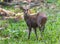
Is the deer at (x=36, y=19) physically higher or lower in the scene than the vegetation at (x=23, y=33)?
higher

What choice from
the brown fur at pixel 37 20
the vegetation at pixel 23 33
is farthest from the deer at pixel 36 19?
the vegetation at pixel 23 33

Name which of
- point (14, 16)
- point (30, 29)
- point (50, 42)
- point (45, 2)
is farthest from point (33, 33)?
point (45, 2)

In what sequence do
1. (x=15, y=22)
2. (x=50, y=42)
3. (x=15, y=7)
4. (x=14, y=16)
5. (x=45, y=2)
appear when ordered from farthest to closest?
(x=45, y=2), (x=15, y=7), (x=14, y=16), (x=15, y=22), (x=50, y=42)

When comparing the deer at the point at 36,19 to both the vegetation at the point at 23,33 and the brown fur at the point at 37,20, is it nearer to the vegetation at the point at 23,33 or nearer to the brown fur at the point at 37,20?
the brown fur at the point at 37,20

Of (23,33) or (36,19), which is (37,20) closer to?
(36,19)

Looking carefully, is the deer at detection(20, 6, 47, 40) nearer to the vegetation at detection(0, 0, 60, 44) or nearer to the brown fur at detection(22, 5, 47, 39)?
the brown fur at detection(22, 5, 47, 39)

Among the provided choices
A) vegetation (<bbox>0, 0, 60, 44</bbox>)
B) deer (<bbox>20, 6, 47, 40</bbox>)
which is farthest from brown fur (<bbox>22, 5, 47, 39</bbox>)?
vegetation (<bbox>0, 0, 60, 44</bbox>)

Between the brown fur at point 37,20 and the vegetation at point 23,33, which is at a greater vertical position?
the brown fur at point 37,20

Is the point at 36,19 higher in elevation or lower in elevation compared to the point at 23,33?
higher

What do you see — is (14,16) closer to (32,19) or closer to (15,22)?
(15,22)

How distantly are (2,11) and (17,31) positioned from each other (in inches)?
139

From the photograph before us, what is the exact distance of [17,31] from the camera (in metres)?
11.2

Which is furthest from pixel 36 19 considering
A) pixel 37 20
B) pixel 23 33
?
pixel 23 33

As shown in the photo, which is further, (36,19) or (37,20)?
(36,19)
